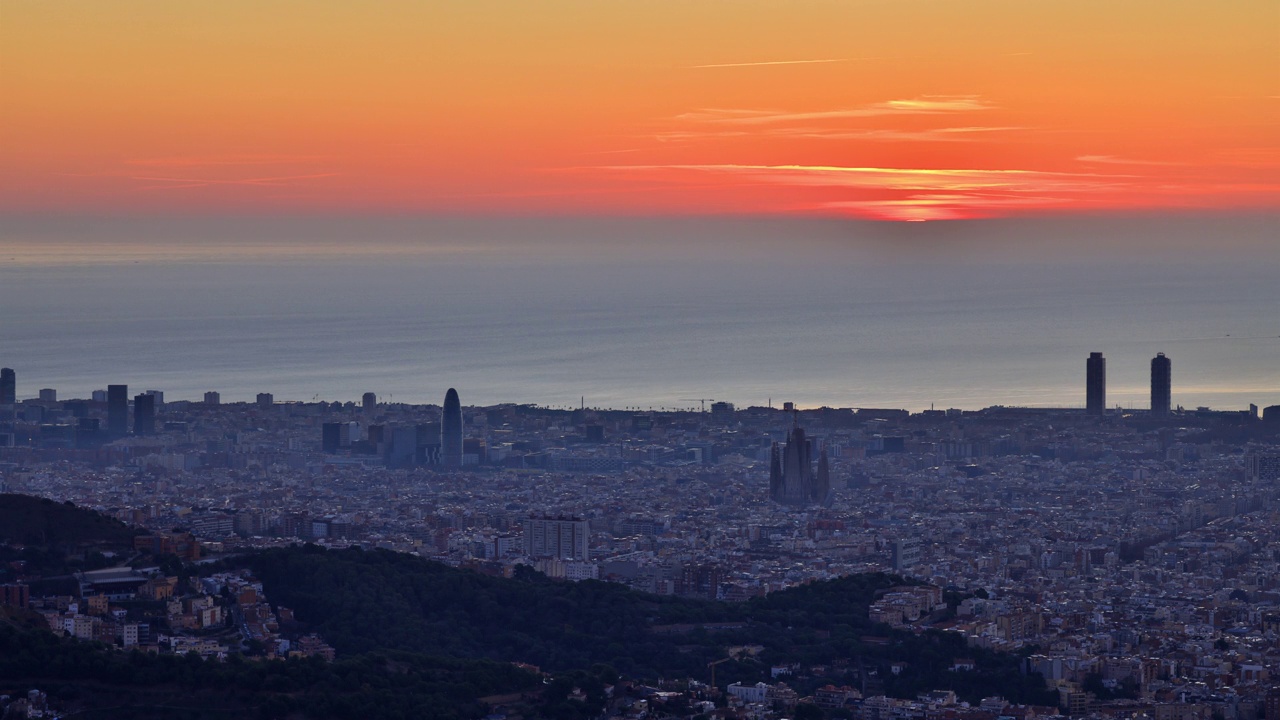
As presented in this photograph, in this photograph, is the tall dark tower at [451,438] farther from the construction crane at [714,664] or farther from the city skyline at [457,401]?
the construction crane at [714,664]

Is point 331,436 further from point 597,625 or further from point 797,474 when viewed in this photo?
point 597,625

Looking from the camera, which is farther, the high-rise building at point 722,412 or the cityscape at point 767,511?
the high-rise building at point 722,412

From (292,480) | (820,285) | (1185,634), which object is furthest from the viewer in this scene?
(820,285)

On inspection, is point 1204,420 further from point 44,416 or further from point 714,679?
point 714,679

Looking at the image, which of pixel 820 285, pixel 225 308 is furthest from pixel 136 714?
pixel 820 285

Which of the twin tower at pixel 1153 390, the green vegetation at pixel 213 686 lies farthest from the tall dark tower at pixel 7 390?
the green vegetation at pixel 213 686

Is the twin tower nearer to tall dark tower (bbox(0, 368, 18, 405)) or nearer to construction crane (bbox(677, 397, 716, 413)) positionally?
construction crane (bbox(677, 397, 716, 413))
